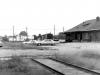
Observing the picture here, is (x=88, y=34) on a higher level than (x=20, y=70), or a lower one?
higher

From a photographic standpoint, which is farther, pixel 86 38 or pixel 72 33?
pixel 72 33

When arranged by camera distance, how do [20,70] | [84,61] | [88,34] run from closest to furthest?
[20,70] → [84,61] → [88,34]

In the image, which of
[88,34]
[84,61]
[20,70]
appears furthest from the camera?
[88,34]

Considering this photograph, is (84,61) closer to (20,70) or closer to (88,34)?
(20,70)

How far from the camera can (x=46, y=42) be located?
48.7m

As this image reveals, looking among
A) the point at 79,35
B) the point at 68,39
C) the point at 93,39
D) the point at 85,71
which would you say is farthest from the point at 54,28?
the point at 85,71

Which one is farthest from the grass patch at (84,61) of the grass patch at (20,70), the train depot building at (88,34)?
the train depot building at (88,34)

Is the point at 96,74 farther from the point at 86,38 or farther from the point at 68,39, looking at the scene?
the point at 68,39

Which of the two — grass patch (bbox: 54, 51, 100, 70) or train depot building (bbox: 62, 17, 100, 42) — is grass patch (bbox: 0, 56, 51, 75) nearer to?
grass patch (bbox: 54, 51, 100, 70)

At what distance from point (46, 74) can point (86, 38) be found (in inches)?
1863

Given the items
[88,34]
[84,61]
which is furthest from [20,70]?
[88,34]

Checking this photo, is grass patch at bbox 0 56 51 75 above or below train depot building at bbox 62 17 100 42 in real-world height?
below

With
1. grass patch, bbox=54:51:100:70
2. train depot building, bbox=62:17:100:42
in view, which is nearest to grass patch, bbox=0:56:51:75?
grass patch, bbox=54:51:100:70

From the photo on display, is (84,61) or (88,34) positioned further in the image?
(88,34)
